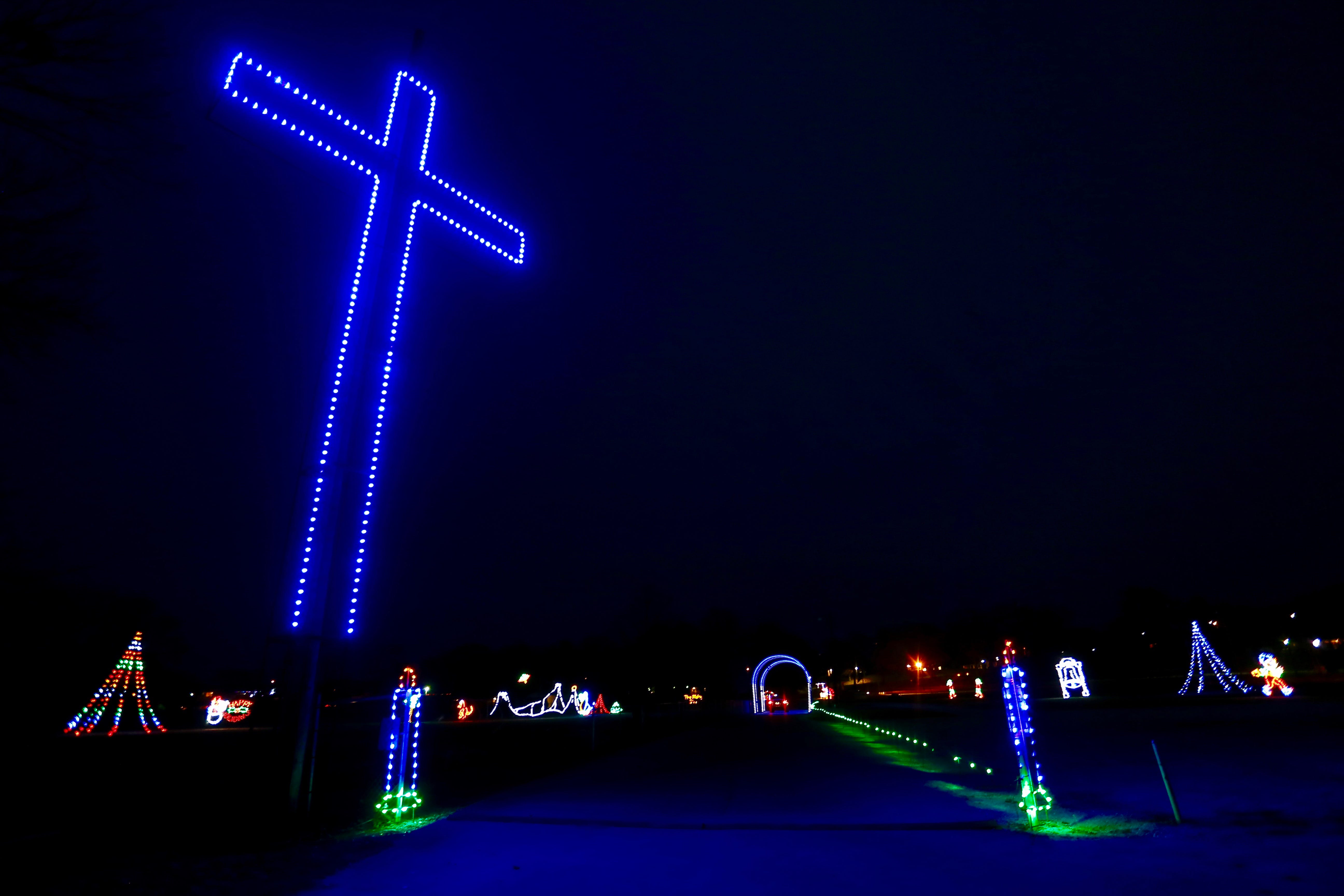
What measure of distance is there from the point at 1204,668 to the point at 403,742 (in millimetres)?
42720

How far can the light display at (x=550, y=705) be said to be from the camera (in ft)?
157

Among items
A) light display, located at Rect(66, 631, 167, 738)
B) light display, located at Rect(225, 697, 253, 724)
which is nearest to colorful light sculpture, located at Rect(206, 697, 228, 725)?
light display, located at Rect(225, 697, 253, 724)

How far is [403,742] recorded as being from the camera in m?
8.04

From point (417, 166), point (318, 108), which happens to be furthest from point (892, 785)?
point (318, 108)

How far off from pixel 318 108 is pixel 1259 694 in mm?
41010

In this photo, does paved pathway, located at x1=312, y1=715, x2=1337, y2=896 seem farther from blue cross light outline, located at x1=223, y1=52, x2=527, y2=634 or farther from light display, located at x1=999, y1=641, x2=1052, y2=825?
blue cross light outline, located at x1=223, y1=52, x2=527, y2=634

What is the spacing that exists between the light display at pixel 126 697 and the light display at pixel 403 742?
17750 millimetres

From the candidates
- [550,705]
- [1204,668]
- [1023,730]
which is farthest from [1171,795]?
[550,705]

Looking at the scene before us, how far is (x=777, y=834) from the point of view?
263 inches

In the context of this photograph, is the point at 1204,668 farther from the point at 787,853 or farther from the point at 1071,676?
the point at 787,853

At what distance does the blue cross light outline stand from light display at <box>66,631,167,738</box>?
1881 cm

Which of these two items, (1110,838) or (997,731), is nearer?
(1110,838)

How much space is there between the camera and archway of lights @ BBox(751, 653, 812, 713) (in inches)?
1414

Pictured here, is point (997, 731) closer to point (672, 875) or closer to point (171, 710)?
point (672, 875)
